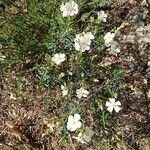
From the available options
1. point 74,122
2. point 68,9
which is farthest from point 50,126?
point 68,9

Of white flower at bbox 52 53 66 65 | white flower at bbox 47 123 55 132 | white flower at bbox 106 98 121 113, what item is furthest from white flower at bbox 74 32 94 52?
white flower at bbox 47 123 55 132

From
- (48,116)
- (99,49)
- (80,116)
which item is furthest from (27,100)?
(99,49)

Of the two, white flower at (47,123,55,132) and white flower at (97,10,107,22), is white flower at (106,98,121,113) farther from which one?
white flower at (97,10,107,22)

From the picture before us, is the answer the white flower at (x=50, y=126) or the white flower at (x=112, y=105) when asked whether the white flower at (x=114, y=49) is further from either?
the white flower at (x=50, y=126)

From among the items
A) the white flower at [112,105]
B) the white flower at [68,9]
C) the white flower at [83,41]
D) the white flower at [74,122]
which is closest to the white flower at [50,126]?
the white flower at [74,122]

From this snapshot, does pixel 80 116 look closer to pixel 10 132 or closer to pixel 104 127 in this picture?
pixel 104 127
